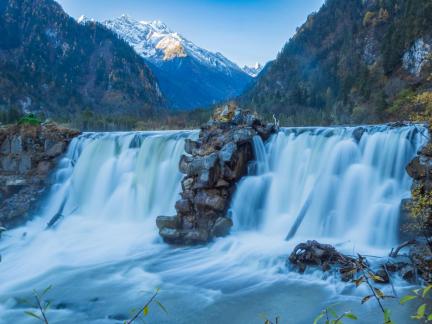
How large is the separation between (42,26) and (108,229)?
17164cm

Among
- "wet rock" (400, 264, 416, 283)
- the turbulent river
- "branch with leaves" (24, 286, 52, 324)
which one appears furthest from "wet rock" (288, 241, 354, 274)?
"branch with leaves" (24, 286, 52, 324)

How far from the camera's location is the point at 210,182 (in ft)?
63.0

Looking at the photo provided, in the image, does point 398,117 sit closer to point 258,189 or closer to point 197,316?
point 258,189

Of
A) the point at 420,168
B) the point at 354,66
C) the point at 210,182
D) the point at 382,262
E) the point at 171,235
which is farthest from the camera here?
the point at 354,66

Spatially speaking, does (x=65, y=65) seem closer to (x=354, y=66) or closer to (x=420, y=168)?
(x=354, y=66)

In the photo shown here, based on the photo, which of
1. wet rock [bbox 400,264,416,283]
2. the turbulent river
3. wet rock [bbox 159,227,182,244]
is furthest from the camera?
wet rock [bbox 159,227,182,244]

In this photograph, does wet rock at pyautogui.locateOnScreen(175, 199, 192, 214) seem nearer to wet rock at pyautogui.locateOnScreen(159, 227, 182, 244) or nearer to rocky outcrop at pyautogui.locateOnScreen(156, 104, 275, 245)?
rocky outcrop at pyautogui.locateOnScreen(156, 104, 275, 245)

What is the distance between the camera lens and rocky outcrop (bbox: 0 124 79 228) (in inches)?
987

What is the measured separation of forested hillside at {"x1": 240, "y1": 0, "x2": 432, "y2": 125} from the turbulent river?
455cm

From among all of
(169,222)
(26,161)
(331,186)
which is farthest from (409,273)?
(26,161)

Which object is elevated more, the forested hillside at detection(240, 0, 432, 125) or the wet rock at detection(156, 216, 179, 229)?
the forested hillside at detection(240, 0, 432, 125)

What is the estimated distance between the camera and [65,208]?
982 inches

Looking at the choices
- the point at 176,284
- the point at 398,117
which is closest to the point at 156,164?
the point at 176,284

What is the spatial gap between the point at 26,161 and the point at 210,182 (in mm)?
14603
